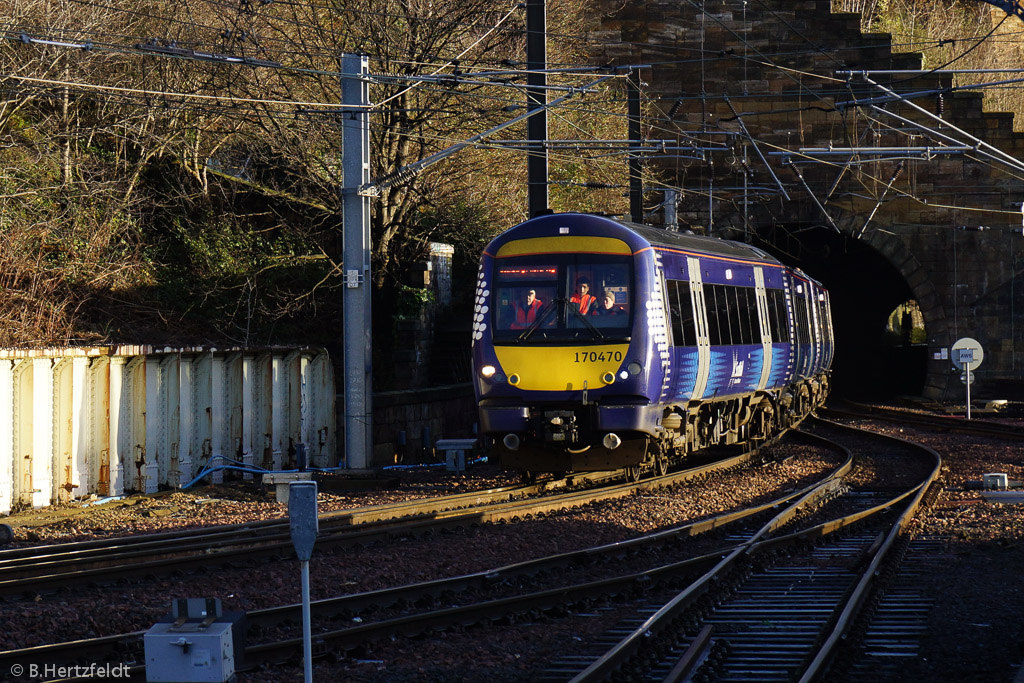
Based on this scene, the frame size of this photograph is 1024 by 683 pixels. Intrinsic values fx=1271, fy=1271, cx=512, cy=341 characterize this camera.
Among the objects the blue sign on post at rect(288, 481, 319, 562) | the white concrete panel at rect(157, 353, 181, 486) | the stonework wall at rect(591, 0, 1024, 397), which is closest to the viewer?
the blue sign on post at rect(288, 481, 319, 562)

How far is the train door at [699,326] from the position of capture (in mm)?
16312

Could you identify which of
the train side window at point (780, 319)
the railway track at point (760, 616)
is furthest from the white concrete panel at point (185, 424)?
the train side window at point (780, 319)

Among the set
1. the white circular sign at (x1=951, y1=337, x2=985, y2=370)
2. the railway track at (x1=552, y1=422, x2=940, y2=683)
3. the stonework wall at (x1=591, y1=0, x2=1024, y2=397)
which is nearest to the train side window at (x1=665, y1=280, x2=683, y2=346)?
the railway track at (x1=552, y1=422, x2=940, y2=683)

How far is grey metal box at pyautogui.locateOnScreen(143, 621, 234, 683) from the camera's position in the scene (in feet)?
17.2

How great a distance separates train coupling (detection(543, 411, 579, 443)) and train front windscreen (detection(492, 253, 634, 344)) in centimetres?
86

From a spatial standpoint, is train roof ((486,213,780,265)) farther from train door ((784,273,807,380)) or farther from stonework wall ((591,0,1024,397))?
stonework wall ((591,0,1024,397))

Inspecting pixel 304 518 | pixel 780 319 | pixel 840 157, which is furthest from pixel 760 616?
pixel 840 157

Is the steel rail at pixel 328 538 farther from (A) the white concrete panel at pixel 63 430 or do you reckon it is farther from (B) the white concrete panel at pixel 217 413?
(B) the white concrete panel at pixel 217 413

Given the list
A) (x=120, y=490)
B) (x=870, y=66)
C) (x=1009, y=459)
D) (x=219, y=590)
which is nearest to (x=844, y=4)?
(x=870, y=66)

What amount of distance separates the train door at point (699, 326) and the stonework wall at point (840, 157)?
57.5 feet

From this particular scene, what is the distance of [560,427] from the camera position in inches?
578

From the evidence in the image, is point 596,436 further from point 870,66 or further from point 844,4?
point 844,4

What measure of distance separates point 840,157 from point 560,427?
73.9 feet

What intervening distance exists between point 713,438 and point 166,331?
9.99 meters
